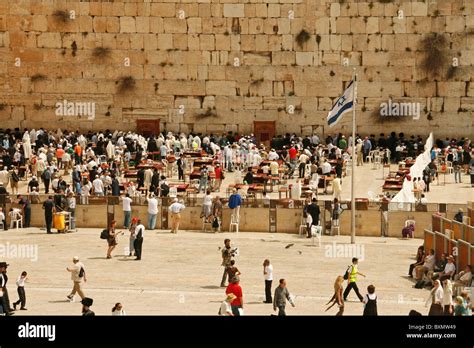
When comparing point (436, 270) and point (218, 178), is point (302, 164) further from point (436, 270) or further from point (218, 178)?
point (436, 270)

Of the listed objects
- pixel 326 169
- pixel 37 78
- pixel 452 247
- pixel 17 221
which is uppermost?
pixel 37 78

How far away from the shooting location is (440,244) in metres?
35.6

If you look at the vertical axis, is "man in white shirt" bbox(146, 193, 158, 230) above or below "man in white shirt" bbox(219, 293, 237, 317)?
above

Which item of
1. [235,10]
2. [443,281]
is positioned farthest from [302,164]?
[443,281]

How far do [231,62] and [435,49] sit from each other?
7.79 metres

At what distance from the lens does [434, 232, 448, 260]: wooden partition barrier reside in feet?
115

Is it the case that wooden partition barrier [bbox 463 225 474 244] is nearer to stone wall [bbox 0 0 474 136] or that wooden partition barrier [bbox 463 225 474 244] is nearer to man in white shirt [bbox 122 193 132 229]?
man in white shirt [bbox 122 193 132 229]

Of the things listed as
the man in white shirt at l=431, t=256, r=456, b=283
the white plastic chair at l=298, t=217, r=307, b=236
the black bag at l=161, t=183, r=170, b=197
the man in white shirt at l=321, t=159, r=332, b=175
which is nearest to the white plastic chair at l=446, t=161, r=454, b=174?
the man in white shirt at l=321, t=159, r=332, b=175

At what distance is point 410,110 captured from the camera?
56.6 m

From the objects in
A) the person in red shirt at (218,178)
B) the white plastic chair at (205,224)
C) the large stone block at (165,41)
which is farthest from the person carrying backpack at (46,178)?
the large stone block at (165,41)

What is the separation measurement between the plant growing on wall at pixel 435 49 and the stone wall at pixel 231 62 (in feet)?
0.51

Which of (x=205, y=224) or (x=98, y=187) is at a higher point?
(x=98, y=187)

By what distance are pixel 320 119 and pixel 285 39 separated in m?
3.34

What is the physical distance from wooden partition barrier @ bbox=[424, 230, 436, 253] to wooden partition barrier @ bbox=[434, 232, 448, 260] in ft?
0.78
